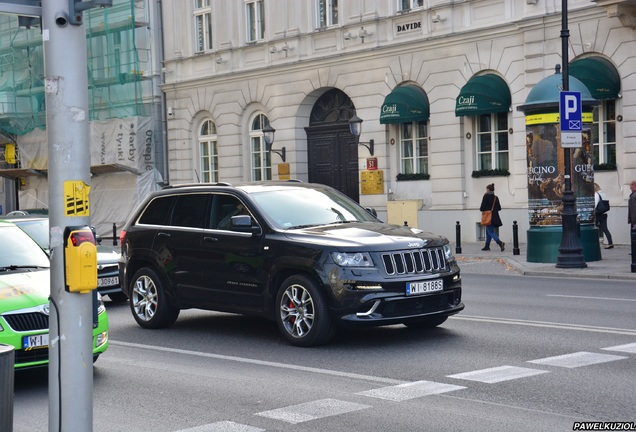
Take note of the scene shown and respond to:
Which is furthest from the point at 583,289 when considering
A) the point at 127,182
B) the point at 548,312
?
the point at 127,182

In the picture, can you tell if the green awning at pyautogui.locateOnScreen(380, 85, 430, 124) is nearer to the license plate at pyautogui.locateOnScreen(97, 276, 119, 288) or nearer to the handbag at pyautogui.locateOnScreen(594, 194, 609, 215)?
the handbag at pyautogui.locateOnScreen(594, 194, 609, 215)

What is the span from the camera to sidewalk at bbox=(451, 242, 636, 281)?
20.2 m

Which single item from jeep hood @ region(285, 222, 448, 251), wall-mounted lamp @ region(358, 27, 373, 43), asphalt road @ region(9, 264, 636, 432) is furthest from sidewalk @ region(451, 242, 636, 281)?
jeep hood @ region(285, 222, 448, 251)

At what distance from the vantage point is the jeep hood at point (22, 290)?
30.6 ft

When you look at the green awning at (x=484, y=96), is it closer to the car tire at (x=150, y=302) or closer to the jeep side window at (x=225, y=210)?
the car tire at (x=150, y=302)

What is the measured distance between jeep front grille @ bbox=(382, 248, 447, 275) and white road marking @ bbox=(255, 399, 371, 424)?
287 cm

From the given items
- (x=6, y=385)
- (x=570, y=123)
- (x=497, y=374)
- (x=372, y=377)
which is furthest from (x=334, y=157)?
(x=6, y=385)

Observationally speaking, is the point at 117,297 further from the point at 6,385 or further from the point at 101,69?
the point at 101,69

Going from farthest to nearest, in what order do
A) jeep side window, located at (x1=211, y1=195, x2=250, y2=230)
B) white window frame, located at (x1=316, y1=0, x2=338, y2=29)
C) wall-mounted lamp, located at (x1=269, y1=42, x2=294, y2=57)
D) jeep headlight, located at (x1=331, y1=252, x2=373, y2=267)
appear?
wall-mounted lamp, located at (x1=269, y1=42, x2=294, y2=57) < white window frame, located at (x1=316, y1=0, x2=338, y2=29) < jeep side window, located at (x1=211, y1=195, x2=250, y2=230) < jeep headlight, located at (x1=331, y1=252, x2=373, y2=267)

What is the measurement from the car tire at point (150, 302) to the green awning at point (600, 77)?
16.8m

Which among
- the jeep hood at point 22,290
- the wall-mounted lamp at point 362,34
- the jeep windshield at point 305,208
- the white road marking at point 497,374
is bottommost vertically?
the white road marking at point 497,374

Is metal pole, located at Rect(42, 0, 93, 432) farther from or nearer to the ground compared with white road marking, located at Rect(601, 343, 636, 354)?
farther from the ground

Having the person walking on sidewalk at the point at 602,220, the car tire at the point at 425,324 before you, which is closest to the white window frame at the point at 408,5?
the person walking on sidewalk at the point at 602,220

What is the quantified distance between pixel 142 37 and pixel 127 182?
6.03 m
